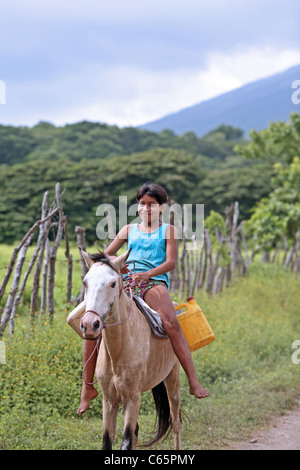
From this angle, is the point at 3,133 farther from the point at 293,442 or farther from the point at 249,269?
the point at 293,442

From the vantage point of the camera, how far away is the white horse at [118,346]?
116 inches

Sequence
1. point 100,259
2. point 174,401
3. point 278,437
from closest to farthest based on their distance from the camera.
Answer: point 100,259 → point 174,401 → point 278,437

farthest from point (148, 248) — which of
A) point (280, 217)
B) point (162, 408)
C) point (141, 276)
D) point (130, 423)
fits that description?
point (280, 217)

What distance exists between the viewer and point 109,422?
133 inches

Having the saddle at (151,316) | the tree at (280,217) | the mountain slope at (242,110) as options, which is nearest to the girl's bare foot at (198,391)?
the saddle at (151,316)

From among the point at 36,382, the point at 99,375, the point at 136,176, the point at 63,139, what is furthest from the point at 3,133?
the point at 99,375

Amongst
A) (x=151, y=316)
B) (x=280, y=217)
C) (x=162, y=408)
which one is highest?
(x=280, y=217)

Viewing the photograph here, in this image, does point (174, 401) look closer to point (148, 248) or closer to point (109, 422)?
point (109, 422)

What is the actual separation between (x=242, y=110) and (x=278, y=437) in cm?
15518

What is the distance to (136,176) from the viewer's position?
858 inches

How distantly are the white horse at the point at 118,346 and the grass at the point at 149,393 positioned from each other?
128 cm

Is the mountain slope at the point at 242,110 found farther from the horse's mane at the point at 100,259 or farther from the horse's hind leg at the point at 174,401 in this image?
the horse's mane at the point at 100,259

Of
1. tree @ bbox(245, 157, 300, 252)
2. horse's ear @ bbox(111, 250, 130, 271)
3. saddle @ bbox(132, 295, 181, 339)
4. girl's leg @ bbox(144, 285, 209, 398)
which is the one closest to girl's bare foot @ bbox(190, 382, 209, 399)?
girl's leg @ bbox(144, 285, 209, 398)

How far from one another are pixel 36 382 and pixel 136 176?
55.9 ft
